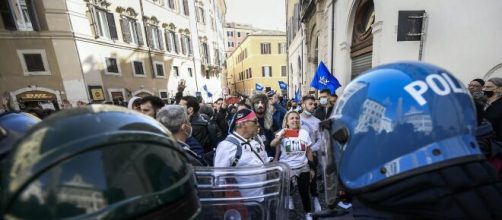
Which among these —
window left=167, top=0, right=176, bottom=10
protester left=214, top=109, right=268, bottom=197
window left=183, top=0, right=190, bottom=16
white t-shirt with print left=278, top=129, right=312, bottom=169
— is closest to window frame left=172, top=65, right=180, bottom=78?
window left=167, top=0, right=176, bottom=10

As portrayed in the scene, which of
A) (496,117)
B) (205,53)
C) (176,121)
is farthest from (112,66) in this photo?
(496,117)

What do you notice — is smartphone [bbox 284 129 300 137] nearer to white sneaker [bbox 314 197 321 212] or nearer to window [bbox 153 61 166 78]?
white sneaker [bbox 314 197 321 212]

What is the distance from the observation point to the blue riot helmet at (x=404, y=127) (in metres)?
0.70

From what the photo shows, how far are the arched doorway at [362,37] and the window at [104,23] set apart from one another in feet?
43.6

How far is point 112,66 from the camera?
1332 cm

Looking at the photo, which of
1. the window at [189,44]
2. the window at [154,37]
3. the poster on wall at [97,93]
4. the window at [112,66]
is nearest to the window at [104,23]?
the window at [112,66]

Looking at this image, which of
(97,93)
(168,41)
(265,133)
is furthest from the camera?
(168,41)

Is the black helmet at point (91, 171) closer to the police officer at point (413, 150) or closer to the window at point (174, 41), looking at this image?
the police officer at point (413, 150)

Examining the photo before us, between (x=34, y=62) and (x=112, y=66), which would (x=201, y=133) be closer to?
(x=34, y=62)

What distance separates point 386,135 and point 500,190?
1.09 ft

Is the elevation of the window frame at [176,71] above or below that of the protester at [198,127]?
above

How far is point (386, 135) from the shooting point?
0.75 metres

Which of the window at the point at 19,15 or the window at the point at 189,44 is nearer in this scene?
the window at the point at 19,15

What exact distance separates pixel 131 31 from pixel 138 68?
2.52 meters
